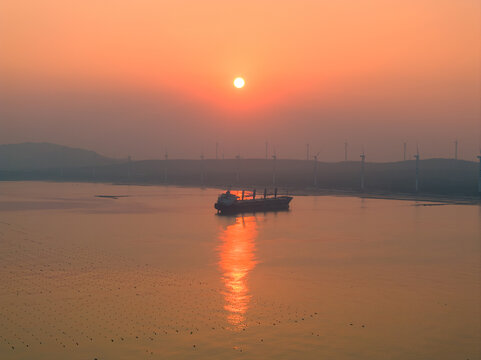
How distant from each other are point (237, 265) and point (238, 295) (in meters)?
13.4

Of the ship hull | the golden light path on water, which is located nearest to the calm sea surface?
the golden light path on water

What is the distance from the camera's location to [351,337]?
1166 inches

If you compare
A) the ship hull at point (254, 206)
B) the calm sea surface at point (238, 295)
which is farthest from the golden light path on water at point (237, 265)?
the ship hull at point (254, 206)

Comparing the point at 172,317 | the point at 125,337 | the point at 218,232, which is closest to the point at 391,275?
the point at 172,317

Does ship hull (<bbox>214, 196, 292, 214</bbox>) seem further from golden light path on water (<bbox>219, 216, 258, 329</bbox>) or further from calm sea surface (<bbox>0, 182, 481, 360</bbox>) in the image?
calm sea surface (<bbox>0, 182, 481, 360</bbox>)

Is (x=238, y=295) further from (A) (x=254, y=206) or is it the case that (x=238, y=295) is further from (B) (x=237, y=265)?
(A) (x=254, y=206)

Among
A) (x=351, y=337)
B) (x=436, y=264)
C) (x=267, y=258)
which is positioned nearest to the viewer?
(x=351, y=337)

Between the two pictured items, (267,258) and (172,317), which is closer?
(172,317)

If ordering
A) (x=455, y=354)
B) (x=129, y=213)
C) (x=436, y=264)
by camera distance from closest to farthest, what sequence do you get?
(x=455, y=354), (x=436, y=264), (x=129, y=213)

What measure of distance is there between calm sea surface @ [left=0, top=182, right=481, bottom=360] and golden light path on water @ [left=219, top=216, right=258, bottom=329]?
144mm

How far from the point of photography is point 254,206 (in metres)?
127

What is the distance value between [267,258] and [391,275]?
45.0 ft

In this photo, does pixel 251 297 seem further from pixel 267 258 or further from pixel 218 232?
pixel 218 232

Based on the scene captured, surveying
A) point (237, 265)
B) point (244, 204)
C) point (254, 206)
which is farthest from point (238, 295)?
point (254, 206)
